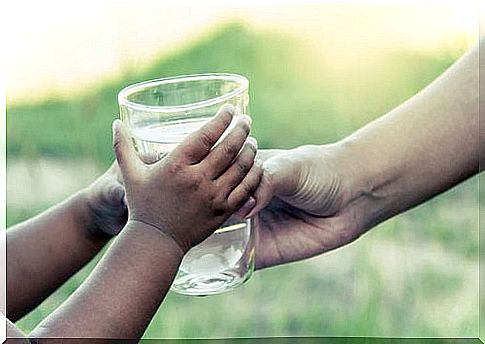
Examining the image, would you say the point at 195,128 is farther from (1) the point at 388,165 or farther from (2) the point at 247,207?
(1) the point at 388,165

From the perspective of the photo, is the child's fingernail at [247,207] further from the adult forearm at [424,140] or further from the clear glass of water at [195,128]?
the adult forearm at [424,140]

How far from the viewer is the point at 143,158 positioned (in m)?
0.72

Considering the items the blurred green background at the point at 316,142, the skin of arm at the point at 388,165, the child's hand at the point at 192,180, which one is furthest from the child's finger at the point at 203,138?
the blurred green background at the point at 316,142

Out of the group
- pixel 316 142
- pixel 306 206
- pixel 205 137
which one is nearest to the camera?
pixel 205 137

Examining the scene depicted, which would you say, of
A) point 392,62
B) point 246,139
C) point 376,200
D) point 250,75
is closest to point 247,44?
point 250,75

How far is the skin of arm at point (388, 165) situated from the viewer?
87 centimetres

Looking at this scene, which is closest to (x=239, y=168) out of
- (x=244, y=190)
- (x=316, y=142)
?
(x=244, y=190)

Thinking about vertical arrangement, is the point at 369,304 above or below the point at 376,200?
below

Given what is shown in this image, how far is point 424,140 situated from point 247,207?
0.65 feet

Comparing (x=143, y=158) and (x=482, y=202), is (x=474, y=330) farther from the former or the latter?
(x=143, y=158)

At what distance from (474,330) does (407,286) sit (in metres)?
0.08

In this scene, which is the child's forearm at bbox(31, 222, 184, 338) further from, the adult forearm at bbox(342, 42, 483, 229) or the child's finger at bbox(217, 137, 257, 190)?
the adult forearm at bbox(342, 42, 483, 229)

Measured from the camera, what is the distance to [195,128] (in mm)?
721

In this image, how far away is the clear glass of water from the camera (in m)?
0.72
